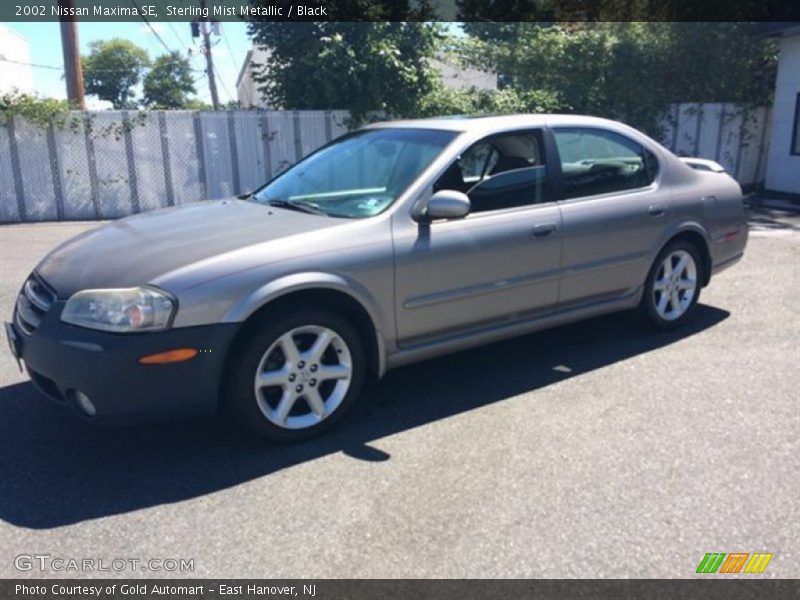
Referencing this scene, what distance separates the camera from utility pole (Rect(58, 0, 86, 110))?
14.5 meters

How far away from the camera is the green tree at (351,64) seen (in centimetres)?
1324

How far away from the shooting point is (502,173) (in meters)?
4.57

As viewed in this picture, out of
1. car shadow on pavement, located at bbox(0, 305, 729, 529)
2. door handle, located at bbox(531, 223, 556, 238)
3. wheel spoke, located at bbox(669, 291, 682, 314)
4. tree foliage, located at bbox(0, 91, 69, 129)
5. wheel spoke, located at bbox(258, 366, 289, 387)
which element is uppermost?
tree foliage, located at bbox(0, 91, 69, 129)

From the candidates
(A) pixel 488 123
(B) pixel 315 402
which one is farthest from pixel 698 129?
(B) pixel 315 402

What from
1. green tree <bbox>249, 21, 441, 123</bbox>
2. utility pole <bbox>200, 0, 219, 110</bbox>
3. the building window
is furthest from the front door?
utility pole <bbox>200, 0, 219, 110</bbox>

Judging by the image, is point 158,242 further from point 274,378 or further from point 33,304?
point 274,378

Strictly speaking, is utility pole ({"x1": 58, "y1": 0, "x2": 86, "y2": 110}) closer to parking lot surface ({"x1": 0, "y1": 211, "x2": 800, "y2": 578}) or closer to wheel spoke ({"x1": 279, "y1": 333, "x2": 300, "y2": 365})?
parking lot surface ({"x1": 0, "y1": 211, "x2": 800, "y2": 578})

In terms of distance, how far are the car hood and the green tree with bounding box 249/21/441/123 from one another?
31.3ft

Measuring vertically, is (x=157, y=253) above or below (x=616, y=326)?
above

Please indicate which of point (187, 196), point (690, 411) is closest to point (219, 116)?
point (187, 196)

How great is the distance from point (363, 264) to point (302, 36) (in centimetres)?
1103

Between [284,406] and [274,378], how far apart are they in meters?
0.17

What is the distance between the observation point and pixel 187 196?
13.1 meters

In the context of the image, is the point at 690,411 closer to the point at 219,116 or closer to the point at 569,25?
the point at 219,116
